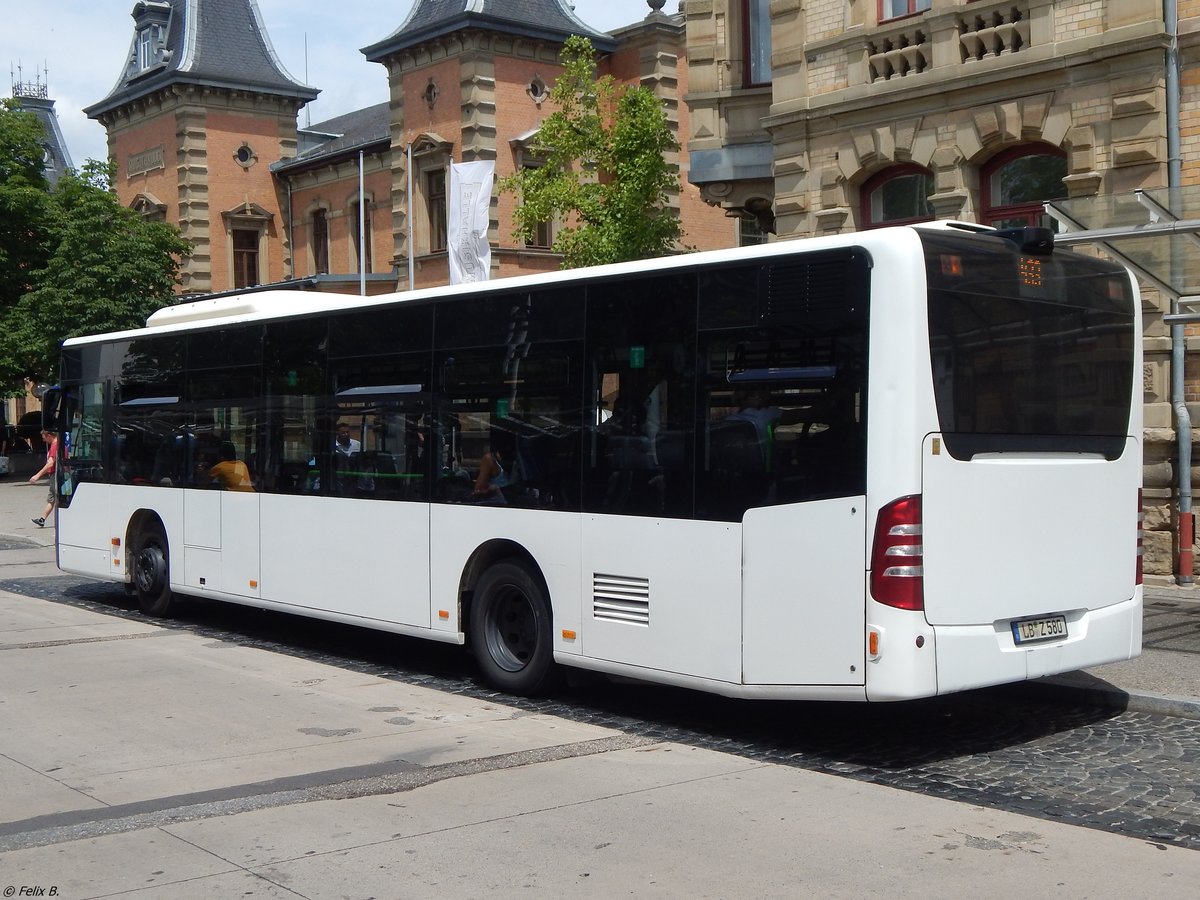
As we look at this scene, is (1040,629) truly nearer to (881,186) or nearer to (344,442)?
(344,442)

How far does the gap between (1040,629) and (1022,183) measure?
10.1 metres

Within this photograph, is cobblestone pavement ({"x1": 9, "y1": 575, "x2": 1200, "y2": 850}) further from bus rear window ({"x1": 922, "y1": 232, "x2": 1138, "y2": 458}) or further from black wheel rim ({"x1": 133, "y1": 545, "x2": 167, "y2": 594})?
black wheel rim ({"x1": 133, "y1": 545, "x2": 167, "y2": 594})

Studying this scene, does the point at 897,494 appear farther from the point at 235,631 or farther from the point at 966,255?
the point at 235,631

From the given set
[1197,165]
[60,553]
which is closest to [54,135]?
[60,553]

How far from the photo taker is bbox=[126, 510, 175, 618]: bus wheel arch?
48.0 feet

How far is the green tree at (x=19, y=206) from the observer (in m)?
44.8

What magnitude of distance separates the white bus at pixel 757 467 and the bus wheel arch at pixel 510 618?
0.02m

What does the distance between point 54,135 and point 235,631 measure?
80.6 meters

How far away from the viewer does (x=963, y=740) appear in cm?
881

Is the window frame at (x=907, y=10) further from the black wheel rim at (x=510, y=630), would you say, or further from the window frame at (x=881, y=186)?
the black wheel rim at (x=510, y=630)

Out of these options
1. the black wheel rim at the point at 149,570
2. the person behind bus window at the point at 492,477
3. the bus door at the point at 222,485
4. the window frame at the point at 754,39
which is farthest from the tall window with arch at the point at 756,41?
the person behind bus window at the point at 492,477

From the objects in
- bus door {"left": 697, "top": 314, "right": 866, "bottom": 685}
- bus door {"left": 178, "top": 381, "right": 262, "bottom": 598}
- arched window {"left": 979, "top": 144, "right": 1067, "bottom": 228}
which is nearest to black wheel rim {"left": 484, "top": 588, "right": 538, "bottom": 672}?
bus door {"left": 697, "top": 314, "right": 866, "bottom": 685}

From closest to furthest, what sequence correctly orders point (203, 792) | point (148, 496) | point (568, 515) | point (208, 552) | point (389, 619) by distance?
point (203, 792), point (568, 515), point (389, 619), point (208, 552), point (148, 496)

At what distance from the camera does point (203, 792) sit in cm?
750
